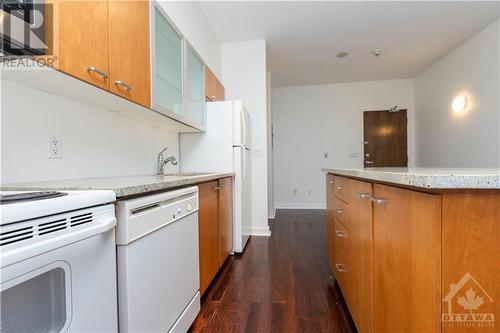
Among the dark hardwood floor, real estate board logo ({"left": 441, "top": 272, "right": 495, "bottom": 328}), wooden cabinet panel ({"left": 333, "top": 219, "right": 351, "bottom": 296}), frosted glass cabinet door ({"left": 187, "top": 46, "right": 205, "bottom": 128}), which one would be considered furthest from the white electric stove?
frosted glass cabinet door ({"left": 187, "top": 46, "right": 205, "bottom": 128})

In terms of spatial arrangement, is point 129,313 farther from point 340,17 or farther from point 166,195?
point 340,17

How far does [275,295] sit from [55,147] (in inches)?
63.0

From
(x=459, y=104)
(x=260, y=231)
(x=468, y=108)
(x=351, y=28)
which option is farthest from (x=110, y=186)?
(x=459, y=104)

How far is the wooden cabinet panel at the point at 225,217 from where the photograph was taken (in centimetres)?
200

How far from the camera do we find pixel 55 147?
3.87 ft

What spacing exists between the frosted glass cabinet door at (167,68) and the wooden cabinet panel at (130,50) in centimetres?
10

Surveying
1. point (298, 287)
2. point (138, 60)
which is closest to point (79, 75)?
point (138, 60)

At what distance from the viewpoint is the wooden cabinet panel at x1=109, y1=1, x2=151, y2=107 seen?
1.14 metres

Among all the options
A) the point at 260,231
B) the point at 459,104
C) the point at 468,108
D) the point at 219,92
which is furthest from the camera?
the point at 459,104

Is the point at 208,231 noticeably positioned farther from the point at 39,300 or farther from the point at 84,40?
the point at 84,40

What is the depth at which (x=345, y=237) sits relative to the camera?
1402 millimetres

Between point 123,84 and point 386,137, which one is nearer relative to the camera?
point 123,84

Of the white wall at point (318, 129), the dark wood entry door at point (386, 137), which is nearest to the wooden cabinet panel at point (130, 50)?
the white wall at point (318, 129)

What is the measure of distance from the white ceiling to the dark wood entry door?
108cm
